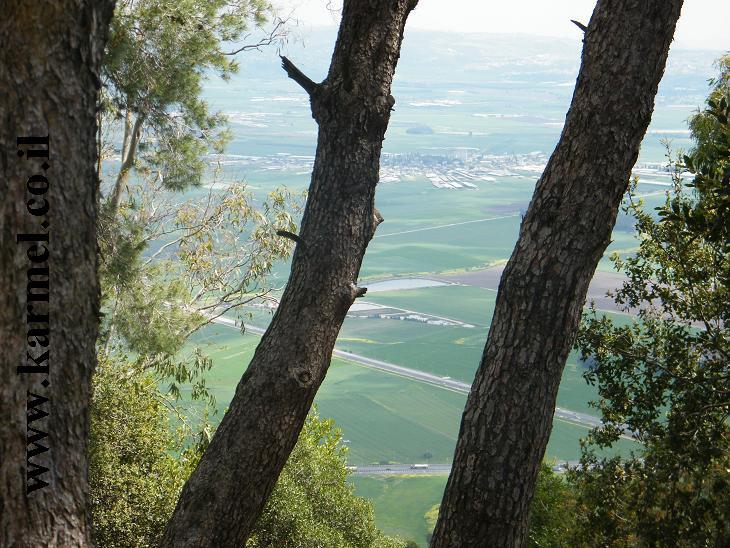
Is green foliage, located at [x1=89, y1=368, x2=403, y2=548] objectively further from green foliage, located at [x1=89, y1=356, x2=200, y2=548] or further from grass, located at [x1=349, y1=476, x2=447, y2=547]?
grass, located at [x1=349, y1=476, x2=447, y2=547]

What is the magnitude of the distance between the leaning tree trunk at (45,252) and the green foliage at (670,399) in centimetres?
268

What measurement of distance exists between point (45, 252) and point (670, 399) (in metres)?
4.47

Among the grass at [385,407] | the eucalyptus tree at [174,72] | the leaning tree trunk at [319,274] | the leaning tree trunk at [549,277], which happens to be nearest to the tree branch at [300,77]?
the leaning tree trunk at [319,274]

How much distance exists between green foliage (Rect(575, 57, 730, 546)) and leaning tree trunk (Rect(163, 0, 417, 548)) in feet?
5.03

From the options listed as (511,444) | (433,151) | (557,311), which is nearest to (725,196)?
(557,311)

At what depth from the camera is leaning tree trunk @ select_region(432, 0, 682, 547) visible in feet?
7.23

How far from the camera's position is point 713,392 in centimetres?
461

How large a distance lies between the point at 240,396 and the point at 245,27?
668 centimetres

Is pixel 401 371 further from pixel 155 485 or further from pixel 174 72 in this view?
pixel 155 485

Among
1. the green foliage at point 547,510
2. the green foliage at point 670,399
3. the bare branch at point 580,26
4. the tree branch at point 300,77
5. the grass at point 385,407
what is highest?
the bare branch at point 580,26

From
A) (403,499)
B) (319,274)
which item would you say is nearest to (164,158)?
(319,274)

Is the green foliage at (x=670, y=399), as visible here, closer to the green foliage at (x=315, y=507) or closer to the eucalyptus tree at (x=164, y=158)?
the green foliage at (x=315, y=507)

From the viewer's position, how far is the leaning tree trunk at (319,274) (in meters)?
2.41

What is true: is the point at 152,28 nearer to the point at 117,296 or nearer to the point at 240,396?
the point at 117,296
